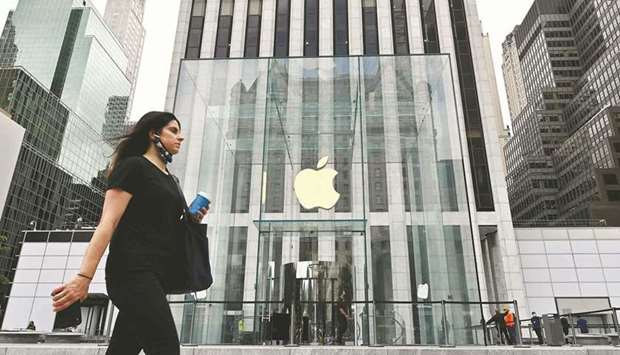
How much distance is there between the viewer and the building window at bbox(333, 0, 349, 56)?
26.5 m

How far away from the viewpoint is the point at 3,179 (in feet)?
39.2

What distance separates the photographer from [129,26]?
160 m

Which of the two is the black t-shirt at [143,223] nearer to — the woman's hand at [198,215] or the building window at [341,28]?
the woman's hand at [198,215]

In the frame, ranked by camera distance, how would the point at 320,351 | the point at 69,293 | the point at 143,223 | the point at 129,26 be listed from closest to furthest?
the point at 69,293, the point at 143,223, the point at 320,351, the point at 129,26

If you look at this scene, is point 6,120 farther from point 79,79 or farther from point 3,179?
point 79,79

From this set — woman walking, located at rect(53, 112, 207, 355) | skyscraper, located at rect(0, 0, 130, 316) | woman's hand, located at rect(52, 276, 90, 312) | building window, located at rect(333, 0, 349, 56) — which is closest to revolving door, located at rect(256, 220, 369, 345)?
woman walking, located at rect(53, 112, 207, 355)

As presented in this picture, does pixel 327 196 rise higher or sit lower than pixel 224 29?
lower

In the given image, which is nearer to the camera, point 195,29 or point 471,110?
point 471,110

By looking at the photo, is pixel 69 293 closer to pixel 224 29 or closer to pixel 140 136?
pixel 140 136

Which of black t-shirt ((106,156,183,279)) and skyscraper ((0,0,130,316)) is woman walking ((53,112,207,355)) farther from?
skyscraper ((0,0,130,316))

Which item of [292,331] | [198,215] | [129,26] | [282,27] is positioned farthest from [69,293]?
[129,26]

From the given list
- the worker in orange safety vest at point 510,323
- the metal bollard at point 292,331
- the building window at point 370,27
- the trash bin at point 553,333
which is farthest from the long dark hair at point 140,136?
the building window at point 370,27

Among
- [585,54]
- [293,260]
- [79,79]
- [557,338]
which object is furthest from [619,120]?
[79,79]

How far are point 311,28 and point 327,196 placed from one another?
2132 cm
